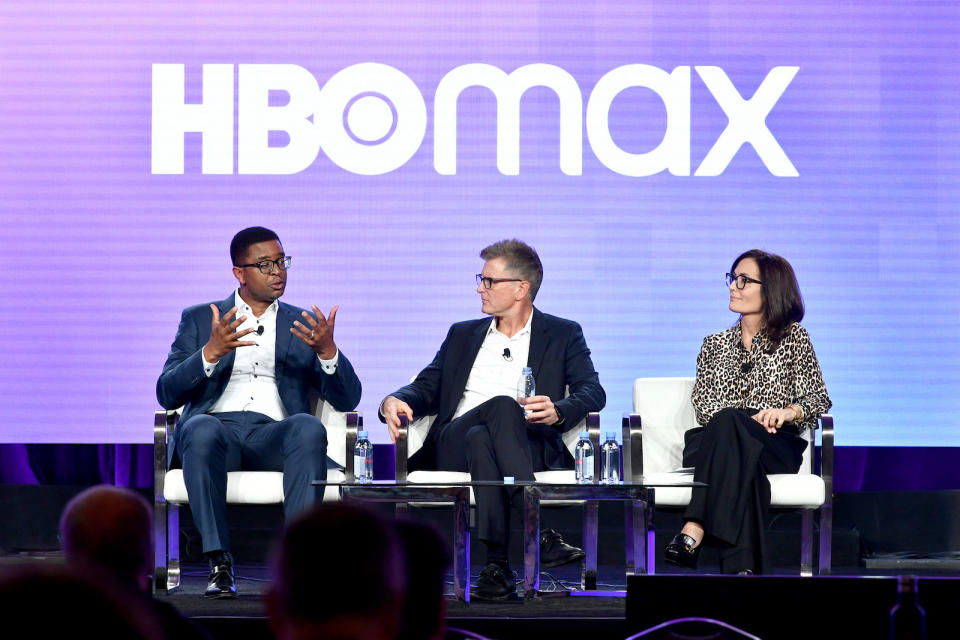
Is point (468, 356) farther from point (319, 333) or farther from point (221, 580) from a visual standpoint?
point (221, 580)

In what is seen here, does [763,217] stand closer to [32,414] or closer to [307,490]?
[307,490]

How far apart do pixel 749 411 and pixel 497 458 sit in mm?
936

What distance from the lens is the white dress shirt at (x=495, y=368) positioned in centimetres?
430

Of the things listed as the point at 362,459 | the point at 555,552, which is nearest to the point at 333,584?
the point at 362,459

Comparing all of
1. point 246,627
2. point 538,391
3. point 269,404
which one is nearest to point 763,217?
point 538,391

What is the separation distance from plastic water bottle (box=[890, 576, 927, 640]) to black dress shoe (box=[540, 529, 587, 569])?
1.81m

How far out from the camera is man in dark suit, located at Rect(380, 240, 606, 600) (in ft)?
12.5

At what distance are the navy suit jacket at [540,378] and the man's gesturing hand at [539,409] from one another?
0.34 ft

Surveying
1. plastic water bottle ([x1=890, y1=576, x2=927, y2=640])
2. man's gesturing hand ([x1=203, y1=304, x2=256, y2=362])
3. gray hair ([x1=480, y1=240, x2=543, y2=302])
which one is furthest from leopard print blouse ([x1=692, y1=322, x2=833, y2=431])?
plastic water bottle ([x1=890, y1=576, x2=927, y2=640])

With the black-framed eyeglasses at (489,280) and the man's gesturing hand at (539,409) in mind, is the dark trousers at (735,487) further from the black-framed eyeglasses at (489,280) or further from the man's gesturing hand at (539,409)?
the black-framed eyeglasses at (489,280)

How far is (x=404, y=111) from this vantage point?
4891 millimetres

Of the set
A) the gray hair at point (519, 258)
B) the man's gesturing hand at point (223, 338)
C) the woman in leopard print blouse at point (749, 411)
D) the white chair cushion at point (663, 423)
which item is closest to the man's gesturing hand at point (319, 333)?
the man's gesturing hand at point (223, 338)

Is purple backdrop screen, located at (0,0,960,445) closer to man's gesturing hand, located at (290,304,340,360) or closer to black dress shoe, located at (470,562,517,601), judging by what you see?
man's gesturing hand, located at (290,304,340,360)

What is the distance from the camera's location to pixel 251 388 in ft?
13.9
